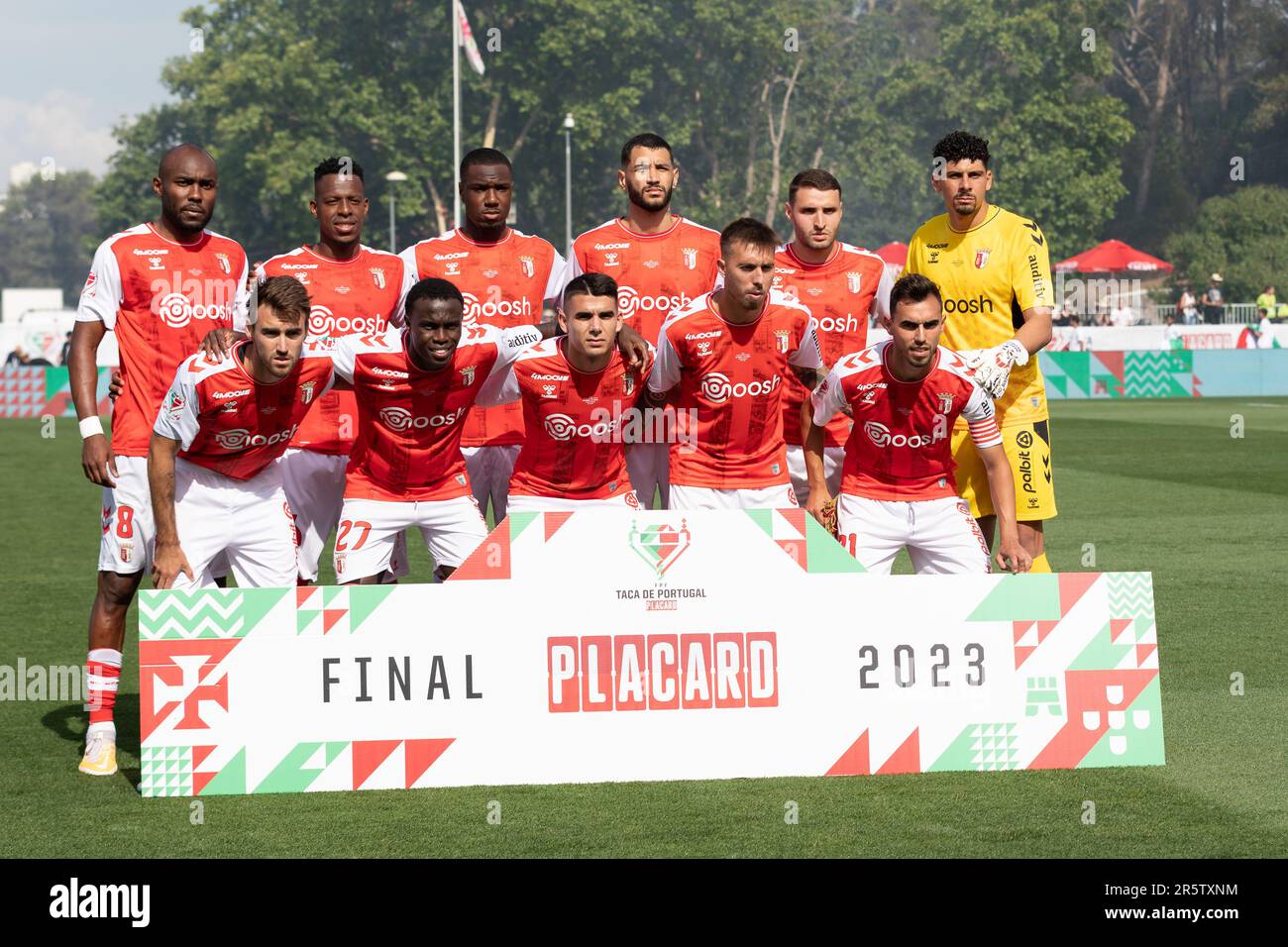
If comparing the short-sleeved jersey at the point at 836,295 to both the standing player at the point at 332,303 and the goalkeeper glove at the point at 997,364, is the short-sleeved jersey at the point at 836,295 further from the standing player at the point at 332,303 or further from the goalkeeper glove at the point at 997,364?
the standing player at the point at 332,303

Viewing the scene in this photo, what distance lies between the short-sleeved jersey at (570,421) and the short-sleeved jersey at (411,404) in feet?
0.47

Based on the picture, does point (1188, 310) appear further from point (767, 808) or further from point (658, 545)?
point (767, 808)

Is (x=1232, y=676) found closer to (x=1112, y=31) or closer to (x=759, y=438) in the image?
(x=759, y=438)

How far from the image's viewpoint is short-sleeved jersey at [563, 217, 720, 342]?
8.91 metres

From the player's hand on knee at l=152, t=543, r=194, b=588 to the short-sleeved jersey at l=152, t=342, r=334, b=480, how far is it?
45cm

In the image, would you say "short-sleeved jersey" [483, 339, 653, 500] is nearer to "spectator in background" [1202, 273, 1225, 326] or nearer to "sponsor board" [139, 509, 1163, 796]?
"sponsor board" [139, 509, 1163, 796]

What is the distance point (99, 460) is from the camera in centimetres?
755

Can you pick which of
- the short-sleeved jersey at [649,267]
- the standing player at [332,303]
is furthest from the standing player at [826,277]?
the standing player at [332,303]

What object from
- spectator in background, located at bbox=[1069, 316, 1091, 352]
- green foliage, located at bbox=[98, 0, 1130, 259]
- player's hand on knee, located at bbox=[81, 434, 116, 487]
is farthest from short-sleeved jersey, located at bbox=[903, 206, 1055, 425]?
green foliage, located at bbox=[98, 0, 1130, 259]

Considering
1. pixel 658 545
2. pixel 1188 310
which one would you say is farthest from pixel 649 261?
pixel 1188 310

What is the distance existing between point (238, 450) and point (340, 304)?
1.34m

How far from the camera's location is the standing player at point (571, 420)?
8.09 meters

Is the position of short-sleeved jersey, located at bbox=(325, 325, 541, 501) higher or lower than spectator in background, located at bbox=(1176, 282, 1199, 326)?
lower

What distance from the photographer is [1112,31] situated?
84250 millimetres
